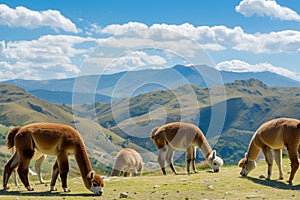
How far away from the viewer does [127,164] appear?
31578mm

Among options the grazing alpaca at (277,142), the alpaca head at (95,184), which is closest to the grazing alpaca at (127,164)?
the grazing alpaca at (277,142)

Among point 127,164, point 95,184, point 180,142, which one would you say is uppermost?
point 180,142

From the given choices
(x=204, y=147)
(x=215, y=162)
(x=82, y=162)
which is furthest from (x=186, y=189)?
(x=204, y=147)

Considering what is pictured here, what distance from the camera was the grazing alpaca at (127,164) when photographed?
3148 centimetres

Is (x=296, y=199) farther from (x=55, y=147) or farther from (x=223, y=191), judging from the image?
(x=55, y=147)

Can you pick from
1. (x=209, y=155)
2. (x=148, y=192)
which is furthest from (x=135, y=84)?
(x=148, y=192)

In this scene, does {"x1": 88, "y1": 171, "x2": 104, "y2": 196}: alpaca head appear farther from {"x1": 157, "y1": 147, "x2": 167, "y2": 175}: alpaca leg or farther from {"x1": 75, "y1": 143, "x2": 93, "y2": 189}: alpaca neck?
{"x1": 157, "y1": 147, "x2": 167, "y2": 175}: alpaca leg

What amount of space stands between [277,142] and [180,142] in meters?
9.08

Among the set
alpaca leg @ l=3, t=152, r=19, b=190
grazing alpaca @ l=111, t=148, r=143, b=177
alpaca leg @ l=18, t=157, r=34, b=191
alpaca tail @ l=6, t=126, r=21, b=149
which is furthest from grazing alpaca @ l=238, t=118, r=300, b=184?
alpaca tail @ l=6, t=126, r=21, b=149

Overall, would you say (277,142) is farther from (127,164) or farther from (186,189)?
(127,164)

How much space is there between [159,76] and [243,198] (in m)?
27.0

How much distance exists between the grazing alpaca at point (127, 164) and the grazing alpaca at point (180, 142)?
1.88 m

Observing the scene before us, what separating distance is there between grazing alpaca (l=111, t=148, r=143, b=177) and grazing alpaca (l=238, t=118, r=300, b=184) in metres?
9.06

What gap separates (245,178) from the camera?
2484 cm
